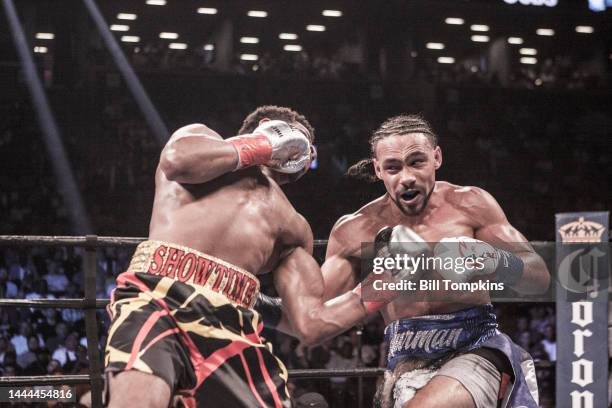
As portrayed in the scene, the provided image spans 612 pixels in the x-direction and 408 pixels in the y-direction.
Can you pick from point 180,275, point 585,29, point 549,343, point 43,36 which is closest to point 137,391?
point 180,275

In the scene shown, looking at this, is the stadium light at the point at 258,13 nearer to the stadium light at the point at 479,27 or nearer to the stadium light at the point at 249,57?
the stadium light at the point at 249,57

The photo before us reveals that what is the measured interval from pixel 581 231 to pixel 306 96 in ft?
35.6

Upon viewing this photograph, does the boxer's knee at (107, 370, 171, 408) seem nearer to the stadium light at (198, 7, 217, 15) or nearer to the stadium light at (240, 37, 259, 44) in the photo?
the stadium light at (198, 7, 217, 15)

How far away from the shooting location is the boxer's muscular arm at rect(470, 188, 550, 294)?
8.47 feet

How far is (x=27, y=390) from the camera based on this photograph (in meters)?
3.18

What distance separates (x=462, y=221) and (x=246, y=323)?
90 cm

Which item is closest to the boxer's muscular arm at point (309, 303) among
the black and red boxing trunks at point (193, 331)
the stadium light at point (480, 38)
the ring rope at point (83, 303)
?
the black and red boxing trunks at point (193, 331)

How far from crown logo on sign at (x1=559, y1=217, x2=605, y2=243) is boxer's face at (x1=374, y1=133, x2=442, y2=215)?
109 centimetres

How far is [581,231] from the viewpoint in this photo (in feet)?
11.6

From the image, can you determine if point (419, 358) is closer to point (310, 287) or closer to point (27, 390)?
point (310, 287)

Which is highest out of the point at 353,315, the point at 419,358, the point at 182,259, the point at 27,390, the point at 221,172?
the point at 221,172

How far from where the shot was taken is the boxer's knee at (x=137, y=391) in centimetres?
197

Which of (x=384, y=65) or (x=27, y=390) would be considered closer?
(x=27, y=390)

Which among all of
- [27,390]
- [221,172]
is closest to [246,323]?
[221,172]
